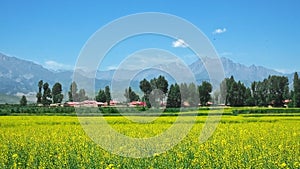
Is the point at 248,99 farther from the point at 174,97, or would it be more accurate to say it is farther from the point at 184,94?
the point at 174,97

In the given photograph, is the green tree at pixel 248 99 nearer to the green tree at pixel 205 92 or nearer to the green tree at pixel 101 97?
the green tree at pixel 205 92

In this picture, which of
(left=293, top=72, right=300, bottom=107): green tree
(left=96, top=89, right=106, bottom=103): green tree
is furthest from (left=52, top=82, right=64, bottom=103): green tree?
(left=293, top=72, right=300, bottom=107): green tree

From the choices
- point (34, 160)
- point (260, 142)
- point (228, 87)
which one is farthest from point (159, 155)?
point (228, 87)

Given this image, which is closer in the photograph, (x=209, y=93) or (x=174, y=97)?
(x=174, y=97)

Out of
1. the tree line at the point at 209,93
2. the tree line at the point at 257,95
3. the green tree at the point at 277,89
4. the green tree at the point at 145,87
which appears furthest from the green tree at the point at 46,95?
the green tree at the point at 277,89

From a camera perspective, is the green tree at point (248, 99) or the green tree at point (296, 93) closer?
the green tree at point (296, 93)

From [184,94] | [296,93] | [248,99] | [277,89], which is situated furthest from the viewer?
[277,89]

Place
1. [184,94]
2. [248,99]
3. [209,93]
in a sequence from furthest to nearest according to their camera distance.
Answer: [248,99] → [209,93] → [184,94]

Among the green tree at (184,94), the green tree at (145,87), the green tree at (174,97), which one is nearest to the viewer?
the green tree at (174,97)

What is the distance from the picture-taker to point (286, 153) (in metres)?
13.7

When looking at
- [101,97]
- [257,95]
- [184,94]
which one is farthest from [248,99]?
[101,97]

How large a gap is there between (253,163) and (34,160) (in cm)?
639

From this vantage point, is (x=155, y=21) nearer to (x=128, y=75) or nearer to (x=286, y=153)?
(x=128, y=75)

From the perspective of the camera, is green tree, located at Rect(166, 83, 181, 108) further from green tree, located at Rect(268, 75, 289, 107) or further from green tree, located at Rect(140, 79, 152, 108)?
green tree, located at Rect(268, 75, 289, 107)
